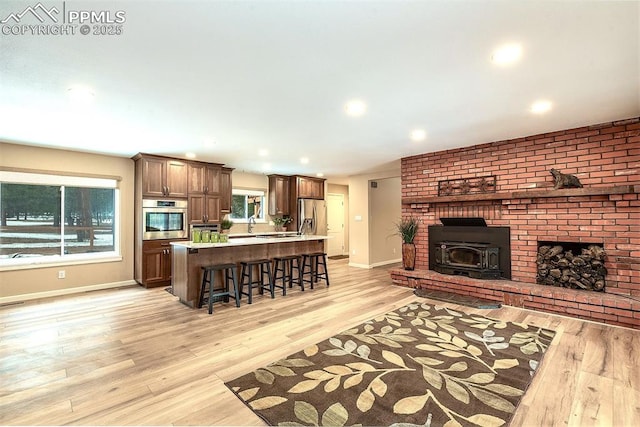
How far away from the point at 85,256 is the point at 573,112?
7.61 metres

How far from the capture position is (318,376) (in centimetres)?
232

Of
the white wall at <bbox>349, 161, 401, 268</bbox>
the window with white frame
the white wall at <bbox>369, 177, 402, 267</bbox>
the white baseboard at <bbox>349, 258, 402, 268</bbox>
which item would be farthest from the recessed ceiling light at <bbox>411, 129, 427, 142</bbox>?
the window with white frame

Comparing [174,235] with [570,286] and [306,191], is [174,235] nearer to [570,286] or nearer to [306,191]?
[306,191]

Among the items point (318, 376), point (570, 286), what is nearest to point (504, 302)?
point (570, 286)

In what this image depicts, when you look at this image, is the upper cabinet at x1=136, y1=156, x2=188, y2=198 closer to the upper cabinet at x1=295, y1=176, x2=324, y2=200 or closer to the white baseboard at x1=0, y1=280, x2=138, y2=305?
the white baseboard at x1=0, y1=280, x2=138, y2=305

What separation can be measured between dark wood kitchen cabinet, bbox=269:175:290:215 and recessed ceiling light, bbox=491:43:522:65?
6.08m

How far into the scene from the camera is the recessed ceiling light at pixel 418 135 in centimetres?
407

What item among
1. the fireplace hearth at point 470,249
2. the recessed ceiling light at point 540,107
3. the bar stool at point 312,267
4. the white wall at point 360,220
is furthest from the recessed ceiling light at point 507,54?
the white wall at point 360,220

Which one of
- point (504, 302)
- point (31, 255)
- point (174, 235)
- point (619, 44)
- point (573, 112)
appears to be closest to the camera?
point (619, 44)

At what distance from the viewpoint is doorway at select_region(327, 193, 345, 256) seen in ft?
31.5

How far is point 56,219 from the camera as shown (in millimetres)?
5027

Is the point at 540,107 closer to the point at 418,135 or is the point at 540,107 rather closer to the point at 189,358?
the point at 418,135

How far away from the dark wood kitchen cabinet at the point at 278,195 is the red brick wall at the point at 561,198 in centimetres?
369

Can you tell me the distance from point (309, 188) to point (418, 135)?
429cm
